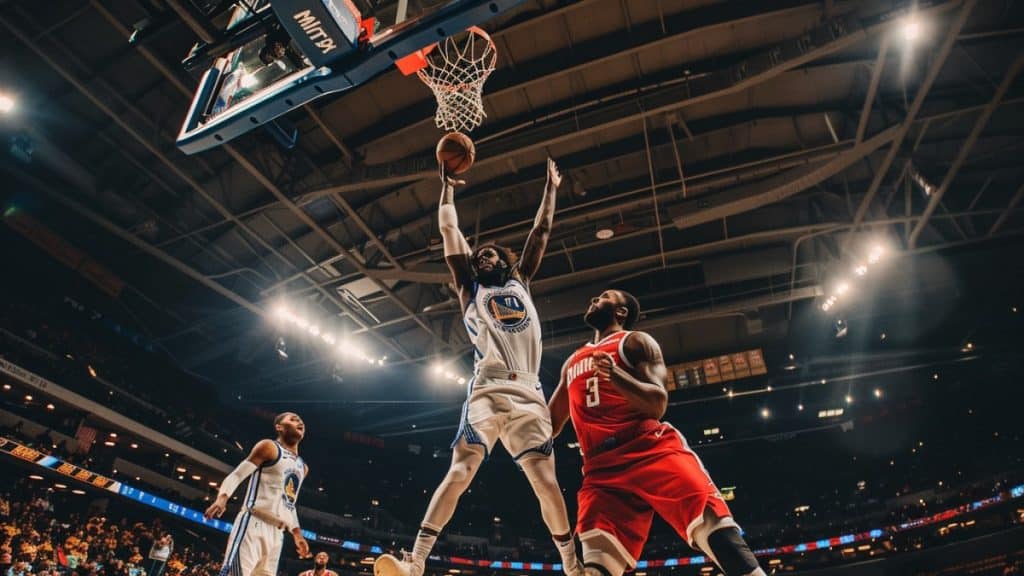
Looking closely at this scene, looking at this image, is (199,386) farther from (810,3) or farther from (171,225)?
(810,3)

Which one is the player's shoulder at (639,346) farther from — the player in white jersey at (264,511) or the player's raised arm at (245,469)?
the player in white jersey at (264,511)

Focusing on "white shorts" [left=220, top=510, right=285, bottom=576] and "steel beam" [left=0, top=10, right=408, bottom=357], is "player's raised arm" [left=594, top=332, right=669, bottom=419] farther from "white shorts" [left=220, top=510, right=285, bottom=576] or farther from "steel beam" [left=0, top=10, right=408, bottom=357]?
"steel beam" [left=0, top=10, right=408, bottom=357]

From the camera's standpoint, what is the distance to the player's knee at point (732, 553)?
2209 mm

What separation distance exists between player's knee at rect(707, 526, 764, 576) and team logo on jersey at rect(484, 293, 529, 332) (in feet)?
4.57

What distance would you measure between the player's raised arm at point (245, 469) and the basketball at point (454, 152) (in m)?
2.60

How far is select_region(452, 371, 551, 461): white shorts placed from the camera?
9.27ft

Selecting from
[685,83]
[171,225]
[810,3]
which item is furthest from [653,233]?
[171,225]

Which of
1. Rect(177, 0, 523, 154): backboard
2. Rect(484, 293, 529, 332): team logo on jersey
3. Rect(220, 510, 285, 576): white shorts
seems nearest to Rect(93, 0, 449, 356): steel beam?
Rect(177, 0, 523, 154): backboard

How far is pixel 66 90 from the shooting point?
10836 mm

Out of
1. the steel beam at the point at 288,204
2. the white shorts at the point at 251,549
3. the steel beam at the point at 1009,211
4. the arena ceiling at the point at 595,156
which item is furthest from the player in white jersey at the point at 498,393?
the steel beam at the point at 1009,211

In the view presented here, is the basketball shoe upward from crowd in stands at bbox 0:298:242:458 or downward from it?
downward

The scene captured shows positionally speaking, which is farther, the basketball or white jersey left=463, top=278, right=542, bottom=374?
the basketball

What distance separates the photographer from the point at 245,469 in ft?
15.1

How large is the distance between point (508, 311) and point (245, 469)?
2804mm
